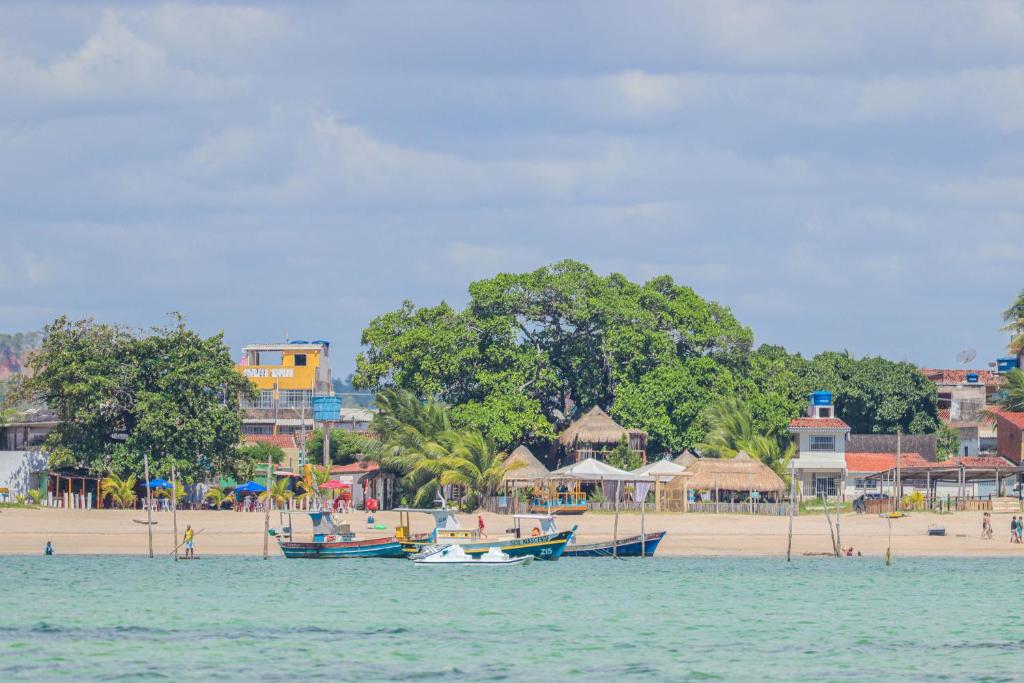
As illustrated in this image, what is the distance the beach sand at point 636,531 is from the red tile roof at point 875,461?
16.0 metres

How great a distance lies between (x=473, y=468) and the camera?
7712cm

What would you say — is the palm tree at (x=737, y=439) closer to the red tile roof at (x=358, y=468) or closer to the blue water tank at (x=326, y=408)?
the red tile roof at (x=358, y=468)

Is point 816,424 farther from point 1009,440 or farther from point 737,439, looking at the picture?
point 1009,440

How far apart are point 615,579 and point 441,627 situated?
16.7 m

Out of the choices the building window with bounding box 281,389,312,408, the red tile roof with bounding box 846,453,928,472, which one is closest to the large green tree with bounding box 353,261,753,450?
the red tile roof with bounding box 846,453,928,472

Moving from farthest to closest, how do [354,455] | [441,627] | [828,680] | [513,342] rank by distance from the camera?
1. [354,455]
2. [513,342]
3. [441,627]
4. [828,680]

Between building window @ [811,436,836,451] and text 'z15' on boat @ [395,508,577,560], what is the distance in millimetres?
29272

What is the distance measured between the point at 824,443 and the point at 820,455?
716 millimetres

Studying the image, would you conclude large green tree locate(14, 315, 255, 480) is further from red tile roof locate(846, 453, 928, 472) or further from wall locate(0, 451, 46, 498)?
red tile roof locate(846, 453, 928, 472)

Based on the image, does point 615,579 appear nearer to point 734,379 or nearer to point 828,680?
point 828,680

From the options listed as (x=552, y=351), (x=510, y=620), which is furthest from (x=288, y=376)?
(x=510, y=620)

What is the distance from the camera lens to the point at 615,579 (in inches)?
2376

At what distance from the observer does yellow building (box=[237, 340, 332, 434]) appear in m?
132

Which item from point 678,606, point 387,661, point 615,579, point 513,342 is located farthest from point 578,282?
point 387,661
